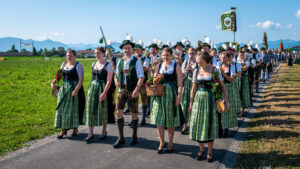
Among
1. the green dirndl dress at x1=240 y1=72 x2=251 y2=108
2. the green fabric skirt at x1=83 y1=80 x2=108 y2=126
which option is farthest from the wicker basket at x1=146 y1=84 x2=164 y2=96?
the green dirndl dress at x1=240 y1=72 x2=251 y2=108

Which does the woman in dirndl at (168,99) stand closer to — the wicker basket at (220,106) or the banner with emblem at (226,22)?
the wicker basket at (220,106)

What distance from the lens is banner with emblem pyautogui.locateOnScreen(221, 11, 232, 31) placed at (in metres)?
13.6

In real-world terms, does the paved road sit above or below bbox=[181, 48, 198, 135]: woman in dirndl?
below

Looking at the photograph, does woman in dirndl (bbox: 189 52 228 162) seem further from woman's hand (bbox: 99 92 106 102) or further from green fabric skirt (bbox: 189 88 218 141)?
woman's hand (bbox: 99 92 106 102)

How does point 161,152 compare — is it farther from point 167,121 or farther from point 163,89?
point 163,89

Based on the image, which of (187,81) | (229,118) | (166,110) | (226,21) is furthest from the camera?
(226,21)

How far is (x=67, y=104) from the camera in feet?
19.3

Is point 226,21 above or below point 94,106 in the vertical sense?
above

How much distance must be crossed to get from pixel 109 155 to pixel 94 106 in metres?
1.25

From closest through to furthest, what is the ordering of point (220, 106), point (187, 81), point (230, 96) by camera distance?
point (220, 106), point (230, 96), point (187, 81)

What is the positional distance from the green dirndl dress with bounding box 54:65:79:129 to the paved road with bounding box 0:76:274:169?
427mm

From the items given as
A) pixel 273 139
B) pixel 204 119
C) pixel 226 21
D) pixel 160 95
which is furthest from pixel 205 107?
pixel 226 21

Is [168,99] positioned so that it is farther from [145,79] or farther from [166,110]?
[145,79]

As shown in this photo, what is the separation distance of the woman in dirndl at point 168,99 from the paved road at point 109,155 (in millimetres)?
456
